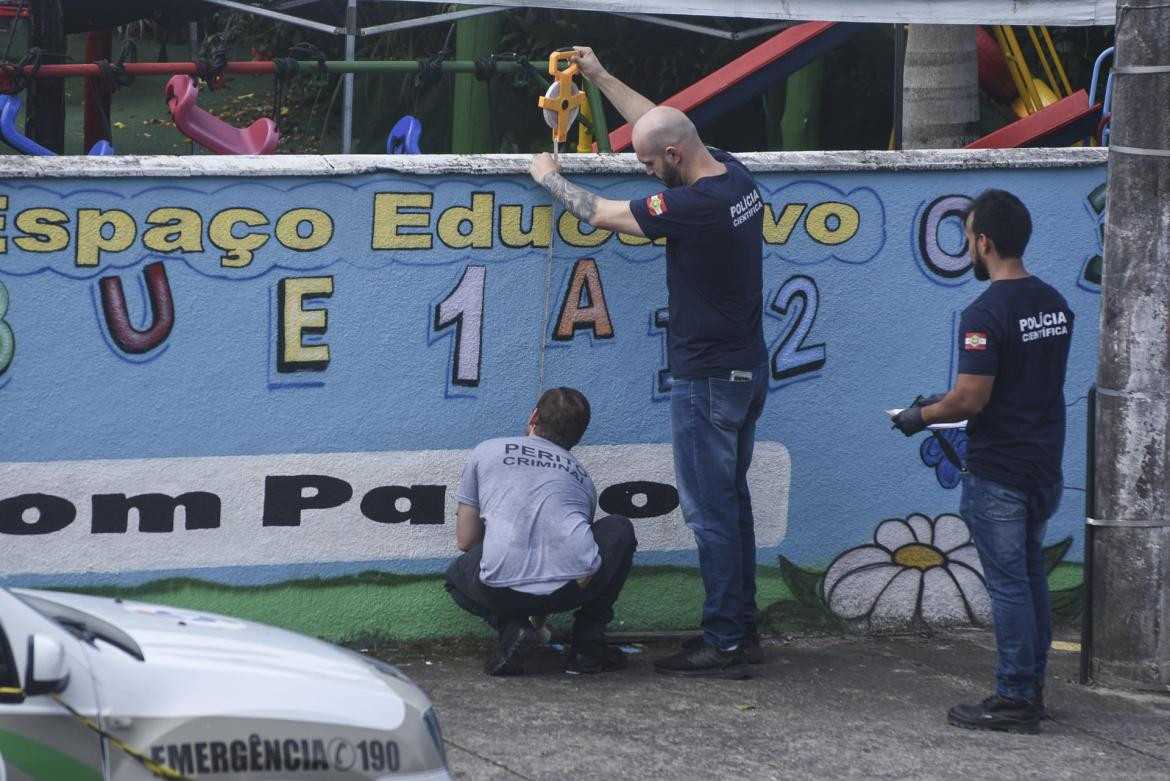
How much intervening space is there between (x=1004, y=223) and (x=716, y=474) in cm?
136

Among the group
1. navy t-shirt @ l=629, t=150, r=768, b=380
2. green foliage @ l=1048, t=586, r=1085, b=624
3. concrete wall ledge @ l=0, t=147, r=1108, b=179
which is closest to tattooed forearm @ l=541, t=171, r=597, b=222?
navy t-shirt @ l=629, t=150, r=768, b=380

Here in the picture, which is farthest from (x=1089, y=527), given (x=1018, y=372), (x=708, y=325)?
(x=708, y=325)

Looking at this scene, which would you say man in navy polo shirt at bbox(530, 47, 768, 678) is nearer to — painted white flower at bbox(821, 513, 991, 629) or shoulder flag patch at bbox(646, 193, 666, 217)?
shoulder flag patch at bbox(646, 193, 666, 217)

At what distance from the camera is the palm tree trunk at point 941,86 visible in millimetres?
7969

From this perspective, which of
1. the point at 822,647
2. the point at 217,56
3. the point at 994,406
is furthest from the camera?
the point at 217,56

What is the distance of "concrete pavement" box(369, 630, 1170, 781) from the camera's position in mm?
4684

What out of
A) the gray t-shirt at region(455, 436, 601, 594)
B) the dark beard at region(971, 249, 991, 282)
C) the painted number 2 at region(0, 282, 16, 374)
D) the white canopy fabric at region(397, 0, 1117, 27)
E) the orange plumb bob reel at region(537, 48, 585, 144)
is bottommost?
the gray t-shirt at region(455, 436, 601, 594)

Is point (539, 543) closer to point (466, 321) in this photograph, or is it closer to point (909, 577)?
point (466, 321)

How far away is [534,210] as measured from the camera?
576cm

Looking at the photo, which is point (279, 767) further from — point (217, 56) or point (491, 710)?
point (217, 56)

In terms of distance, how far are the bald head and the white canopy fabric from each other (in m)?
0.89

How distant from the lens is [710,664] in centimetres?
556

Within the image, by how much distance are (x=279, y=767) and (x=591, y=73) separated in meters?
3.43

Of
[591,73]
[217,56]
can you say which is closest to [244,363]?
[591,73]
